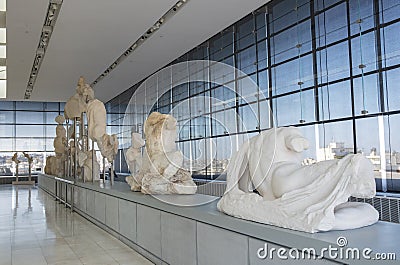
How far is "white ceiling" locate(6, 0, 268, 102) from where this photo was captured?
1150cm

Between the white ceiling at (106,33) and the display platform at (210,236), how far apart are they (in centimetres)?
600

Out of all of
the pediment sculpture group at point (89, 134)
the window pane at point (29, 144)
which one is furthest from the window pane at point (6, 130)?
the pediment sculpture group at point (89, 134)

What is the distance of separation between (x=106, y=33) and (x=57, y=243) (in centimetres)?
839

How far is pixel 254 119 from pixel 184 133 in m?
5.90

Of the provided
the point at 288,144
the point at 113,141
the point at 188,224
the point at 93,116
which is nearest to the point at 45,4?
the point at 93,116

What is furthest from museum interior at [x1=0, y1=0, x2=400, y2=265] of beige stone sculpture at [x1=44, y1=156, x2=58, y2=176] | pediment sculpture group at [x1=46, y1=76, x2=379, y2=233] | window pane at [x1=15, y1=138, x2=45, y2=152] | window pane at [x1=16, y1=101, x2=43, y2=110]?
window pane at [x1=15, y1=138, x2=45, y2=152]

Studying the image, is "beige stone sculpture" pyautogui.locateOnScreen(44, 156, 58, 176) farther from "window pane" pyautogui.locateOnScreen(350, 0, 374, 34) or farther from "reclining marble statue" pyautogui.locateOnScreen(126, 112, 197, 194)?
"window pane" pyautogui.locateOnScreen(350, 0, 374, 34)

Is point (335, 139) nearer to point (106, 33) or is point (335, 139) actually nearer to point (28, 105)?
point (106, 33)

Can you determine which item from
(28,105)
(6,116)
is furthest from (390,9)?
(6,116)

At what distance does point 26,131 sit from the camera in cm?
2972

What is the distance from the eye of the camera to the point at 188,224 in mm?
4613

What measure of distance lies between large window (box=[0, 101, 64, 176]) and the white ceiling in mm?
8993

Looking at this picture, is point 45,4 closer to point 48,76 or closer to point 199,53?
point 199,53

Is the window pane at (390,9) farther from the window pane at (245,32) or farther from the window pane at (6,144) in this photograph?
the window pane at (6,144)
